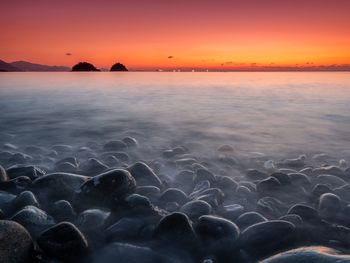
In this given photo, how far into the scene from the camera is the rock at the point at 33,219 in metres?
4.44

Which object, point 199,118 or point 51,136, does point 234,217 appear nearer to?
point 51,136

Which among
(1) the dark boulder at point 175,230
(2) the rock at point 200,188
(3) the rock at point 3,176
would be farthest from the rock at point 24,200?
(2) the rock at point 200,188

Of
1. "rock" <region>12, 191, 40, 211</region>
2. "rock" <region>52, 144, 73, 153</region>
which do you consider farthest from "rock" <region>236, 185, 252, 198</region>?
"rock" <region>52, 144, 73, 153</region>

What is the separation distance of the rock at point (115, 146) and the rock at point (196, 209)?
4795mm

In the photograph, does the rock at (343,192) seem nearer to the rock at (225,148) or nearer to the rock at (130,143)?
the rock at (225,148)

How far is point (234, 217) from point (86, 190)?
2485 mm

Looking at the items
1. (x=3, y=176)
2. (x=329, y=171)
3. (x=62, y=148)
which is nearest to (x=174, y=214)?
(x=3, y=176)

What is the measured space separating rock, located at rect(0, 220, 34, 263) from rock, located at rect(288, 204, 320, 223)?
381 centimetres

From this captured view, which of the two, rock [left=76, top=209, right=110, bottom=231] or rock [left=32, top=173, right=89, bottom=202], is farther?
rock [left=32, top=173, right=89, bottom=202]

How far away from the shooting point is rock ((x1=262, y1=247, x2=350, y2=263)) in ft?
10.2

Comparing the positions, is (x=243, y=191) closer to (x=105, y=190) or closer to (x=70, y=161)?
(x=105, y=190)

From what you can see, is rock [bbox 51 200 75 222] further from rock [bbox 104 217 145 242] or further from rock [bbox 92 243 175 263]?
rock [bbox 92 243 175 263]

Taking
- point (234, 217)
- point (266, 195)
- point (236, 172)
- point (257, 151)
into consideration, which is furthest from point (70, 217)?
point (257, 151)

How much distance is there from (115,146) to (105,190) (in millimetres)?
4368
